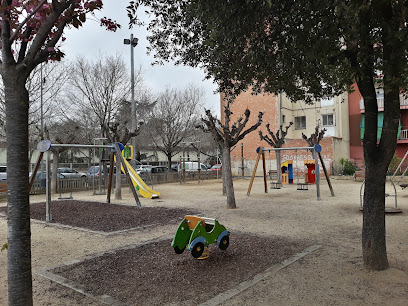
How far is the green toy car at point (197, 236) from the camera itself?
5.05 meters

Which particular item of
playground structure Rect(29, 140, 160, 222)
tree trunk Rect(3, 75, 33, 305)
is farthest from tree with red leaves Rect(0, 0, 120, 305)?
playground structure Rect(29, 140, 160, 222)

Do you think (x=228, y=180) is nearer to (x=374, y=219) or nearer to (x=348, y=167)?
(x=374, y=219)

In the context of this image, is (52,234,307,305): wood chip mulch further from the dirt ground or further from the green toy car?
the green toy car

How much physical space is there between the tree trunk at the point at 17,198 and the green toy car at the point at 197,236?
8.37 feet

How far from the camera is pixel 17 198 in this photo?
8.99 feet

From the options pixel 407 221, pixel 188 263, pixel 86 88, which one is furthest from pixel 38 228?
pixel 86 88

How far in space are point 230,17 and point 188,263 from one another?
143 inches

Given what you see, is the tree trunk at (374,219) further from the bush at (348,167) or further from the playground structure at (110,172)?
the bush at (348,167)

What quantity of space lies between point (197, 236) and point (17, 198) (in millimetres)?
2904

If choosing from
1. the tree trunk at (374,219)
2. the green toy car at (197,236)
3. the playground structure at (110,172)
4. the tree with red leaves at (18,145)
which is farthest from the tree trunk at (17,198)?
the playground structure at (110,172)

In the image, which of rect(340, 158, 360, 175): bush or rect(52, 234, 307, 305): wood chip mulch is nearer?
rect(52, 234, 307, 305): wood chip mulch

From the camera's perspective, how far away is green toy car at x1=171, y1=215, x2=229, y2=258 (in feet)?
A: 16.6

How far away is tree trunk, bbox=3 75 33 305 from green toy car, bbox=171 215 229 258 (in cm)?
255

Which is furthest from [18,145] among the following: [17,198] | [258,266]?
[258,266]
